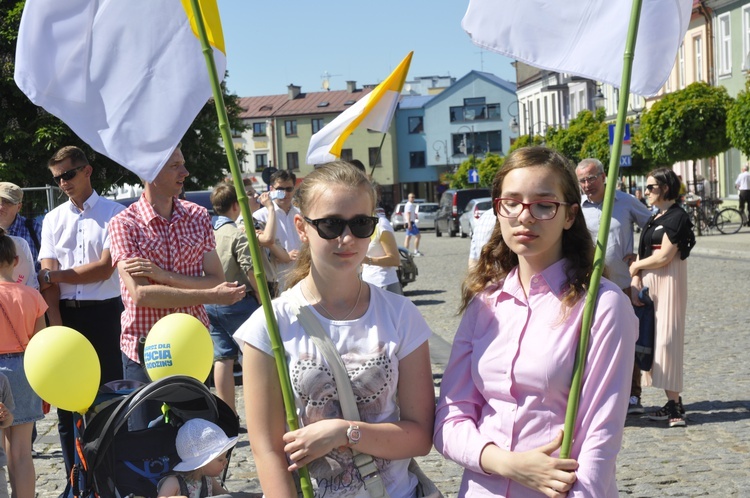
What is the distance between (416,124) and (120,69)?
102269 millimetres

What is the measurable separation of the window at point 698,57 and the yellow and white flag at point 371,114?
135 ft

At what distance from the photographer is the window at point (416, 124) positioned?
10444 centimetres

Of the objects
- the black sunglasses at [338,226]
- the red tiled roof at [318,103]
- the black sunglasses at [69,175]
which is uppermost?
the red tiled roof at [318,103]

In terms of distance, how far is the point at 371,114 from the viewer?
23.2 ft

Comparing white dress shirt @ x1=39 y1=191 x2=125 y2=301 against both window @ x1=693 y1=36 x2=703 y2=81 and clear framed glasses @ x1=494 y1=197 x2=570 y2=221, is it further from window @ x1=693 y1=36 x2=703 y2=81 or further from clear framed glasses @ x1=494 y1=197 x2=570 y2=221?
window @ x1=693 y1=36 x2=703 y2=81

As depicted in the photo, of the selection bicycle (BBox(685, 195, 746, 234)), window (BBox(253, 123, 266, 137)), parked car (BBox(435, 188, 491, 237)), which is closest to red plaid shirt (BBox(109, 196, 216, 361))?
bicycle (BBox(685, 195, 746, 234))

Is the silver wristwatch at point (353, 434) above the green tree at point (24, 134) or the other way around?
the other way around

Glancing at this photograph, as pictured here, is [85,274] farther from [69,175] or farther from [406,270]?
[406,270]

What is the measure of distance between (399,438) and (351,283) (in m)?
0.46

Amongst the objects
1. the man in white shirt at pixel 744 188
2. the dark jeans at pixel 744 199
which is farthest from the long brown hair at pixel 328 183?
the dark jeans at pixel 744 199

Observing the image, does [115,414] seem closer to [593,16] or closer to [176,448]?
[176,448]

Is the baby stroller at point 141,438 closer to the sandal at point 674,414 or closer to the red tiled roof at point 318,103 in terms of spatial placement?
the sandal at point 674,414

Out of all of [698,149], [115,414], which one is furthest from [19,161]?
[115,414]

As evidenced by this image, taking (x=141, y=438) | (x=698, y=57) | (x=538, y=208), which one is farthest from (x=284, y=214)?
(x=698, y=57)
